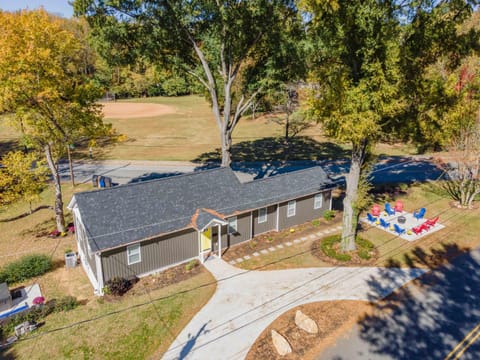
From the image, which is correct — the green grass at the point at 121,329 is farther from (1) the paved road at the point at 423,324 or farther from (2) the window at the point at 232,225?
(1) the paved road at the point at 423,324

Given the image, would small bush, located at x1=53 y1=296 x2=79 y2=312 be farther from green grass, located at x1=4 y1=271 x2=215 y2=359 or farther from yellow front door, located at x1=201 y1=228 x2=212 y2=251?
yellow front door, located at x1=201 y1=228 x2=212 y2=251

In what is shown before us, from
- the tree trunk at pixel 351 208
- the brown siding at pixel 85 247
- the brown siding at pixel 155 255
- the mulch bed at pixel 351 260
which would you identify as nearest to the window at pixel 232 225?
the brown siding at pixel 155 255

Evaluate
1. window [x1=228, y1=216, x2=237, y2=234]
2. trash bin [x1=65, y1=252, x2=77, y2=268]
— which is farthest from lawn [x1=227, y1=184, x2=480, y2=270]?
trash bin [x1=65, y1=252, x2=77, y2=268]

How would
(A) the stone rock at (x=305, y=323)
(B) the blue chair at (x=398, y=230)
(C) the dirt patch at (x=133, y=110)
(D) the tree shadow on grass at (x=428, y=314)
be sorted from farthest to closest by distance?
1. (C) the dirt patch at (x=133, y=110)
2. (B) the blue chair at (x=398, y=230)
3. (A) the stone rock at (x=305, y=323)
4. (D) the tree shadow on grass at (x=428, y=314)

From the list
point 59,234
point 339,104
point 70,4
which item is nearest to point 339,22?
point 339,104

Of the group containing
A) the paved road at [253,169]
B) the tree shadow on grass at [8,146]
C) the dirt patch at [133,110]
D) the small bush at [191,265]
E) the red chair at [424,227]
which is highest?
the dirt patch at [133,110]

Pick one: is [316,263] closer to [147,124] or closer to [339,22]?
[339,22]

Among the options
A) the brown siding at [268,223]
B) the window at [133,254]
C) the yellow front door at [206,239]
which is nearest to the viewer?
the window at [133,254]
